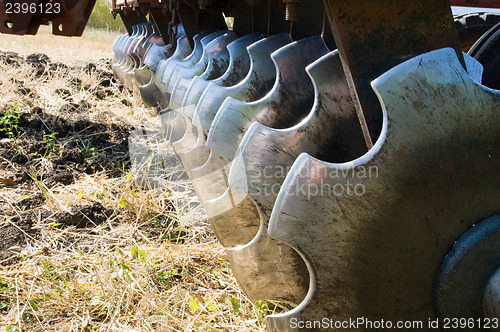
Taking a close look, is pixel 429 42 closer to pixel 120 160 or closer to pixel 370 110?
pixel 370 110

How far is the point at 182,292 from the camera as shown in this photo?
63.9 inches

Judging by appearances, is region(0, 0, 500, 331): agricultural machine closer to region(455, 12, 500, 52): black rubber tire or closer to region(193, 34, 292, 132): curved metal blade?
region(193, 34, 292, 132): curved metal blade

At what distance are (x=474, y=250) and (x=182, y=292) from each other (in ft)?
3.31

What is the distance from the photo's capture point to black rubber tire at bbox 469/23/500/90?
1689 millimetres

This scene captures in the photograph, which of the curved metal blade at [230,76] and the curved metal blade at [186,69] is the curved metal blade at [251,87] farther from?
the curved metal blade at [186,69]

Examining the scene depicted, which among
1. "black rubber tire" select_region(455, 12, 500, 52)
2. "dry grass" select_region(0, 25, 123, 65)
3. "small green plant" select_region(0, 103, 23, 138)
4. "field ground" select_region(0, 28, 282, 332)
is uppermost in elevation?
"black rubber tire" select_region(455, 12, 500, 52)

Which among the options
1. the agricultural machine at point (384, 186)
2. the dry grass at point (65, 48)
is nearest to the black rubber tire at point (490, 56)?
the agricultural machine at point (384, 186)

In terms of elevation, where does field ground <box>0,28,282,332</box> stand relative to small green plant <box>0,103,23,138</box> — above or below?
above

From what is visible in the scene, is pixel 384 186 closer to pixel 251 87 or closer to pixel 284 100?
pixel 284 100

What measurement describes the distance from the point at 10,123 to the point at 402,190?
109 inches

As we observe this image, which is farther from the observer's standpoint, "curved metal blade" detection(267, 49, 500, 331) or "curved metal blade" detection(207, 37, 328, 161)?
"curved metal blade" detection(207, 37, 328, 161)

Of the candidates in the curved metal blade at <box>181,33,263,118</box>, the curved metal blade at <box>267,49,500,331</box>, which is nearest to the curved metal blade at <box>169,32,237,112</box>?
the curved metal blade at <box>181,33,263,118</box>

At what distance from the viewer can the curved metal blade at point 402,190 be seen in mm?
850

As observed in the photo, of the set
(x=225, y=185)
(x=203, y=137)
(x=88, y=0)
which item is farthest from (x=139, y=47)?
(x=225, y=185)
